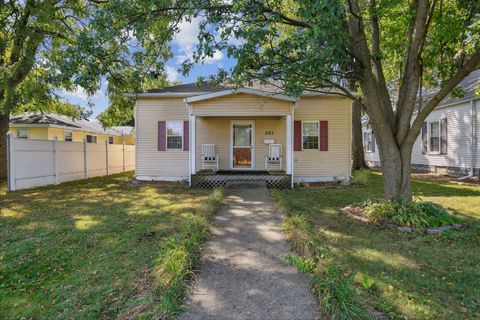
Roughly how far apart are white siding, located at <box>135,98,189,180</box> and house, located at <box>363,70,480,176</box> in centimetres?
1045

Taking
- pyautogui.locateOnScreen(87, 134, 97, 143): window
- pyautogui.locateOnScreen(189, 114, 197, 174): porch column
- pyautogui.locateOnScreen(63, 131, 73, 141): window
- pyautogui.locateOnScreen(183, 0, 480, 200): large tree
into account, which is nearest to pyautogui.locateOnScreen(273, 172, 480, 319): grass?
pyautogui.locateOnScreen(183, 0, 480, 200): large tree

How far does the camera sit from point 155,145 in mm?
11156

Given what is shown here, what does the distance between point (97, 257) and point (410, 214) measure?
561 centimetres

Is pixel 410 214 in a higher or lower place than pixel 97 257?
Answer: higher

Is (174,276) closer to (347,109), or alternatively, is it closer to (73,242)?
(73,242)

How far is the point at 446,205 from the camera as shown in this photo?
689cm

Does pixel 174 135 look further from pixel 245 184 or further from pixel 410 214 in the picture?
pixel 410 214

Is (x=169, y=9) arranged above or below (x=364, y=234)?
above

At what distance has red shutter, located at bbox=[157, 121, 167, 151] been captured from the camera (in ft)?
36.3

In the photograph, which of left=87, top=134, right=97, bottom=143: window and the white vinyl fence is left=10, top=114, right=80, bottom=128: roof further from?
the white vinyl fence

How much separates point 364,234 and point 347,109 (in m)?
7.08

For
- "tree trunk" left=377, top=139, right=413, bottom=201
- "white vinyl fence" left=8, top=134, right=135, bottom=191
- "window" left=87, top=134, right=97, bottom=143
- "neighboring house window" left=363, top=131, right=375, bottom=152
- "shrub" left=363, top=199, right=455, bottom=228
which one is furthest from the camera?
"neighboring house window" left=363, top=131, right=375, bottom=152

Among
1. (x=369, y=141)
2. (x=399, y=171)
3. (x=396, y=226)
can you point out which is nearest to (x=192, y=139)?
(x=399, y=171)

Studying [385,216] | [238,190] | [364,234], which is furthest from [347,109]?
[364,234]
